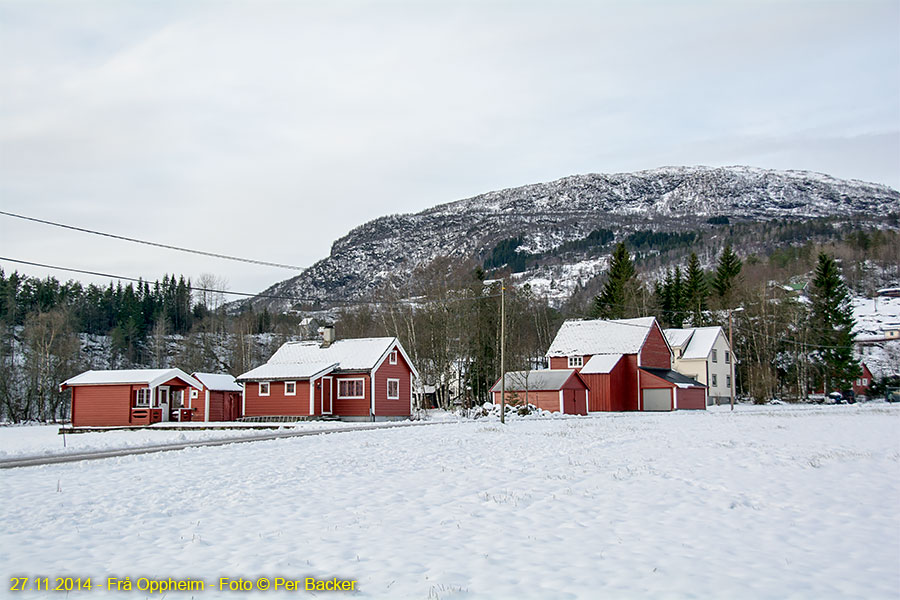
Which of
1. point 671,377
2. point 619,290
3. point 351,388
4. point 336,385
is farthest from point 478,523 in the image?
point 619,290

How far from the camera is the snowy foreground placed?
9078 millimetres

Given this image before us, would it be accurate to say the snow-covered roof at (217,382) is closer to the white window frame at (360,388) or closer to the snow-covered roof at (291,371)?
the snow-covered roof at (291,371)

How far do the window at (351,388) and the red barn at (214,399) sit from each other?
1270 cm

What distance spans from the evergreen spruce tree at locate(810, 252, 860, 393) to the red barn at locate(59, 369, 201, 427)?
2529 inches

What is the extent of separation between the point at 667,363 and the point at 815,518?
56516mm

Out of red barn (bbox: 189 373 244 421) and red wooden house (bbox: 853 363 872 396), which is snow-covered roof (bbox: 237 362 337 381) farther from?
red wooden house (bbox: 853 363 872 396)

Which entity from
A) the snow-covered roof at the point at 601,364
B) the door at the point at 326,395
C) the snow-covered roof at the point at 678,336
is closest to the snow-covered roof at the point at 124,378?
the door at the point at 326,395

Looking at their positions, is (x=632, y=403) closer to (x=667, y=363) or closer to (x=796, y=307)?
(x=667, y=363)

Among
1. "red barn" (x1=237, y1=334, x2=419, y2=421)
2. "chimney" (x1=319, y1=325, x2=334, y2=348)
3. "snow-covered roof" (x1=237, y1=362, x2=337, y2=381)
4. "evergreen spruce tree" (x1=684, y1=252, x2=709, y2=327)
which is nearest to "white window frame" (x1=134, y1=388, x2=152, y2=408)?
"snow-covered roof" (x1=237, y1=362, x2=337, y2=381)

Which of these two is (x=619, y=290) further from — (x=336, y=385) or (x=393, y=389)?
(x=336, y=385)

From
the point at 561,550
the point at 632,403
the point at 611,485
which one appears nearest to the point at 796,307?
the point at 632,403

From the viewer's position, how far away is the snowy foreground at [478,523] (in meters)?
9.08

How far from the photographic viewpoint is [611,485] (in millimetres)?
15406

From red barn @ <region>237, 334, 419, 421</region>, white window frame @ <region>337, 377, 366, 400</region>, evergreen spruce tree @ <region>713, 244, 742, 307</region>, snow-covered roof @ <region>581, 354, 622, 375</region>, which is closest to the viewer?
red barn @ <region>237, 334, 419, 421</region>
